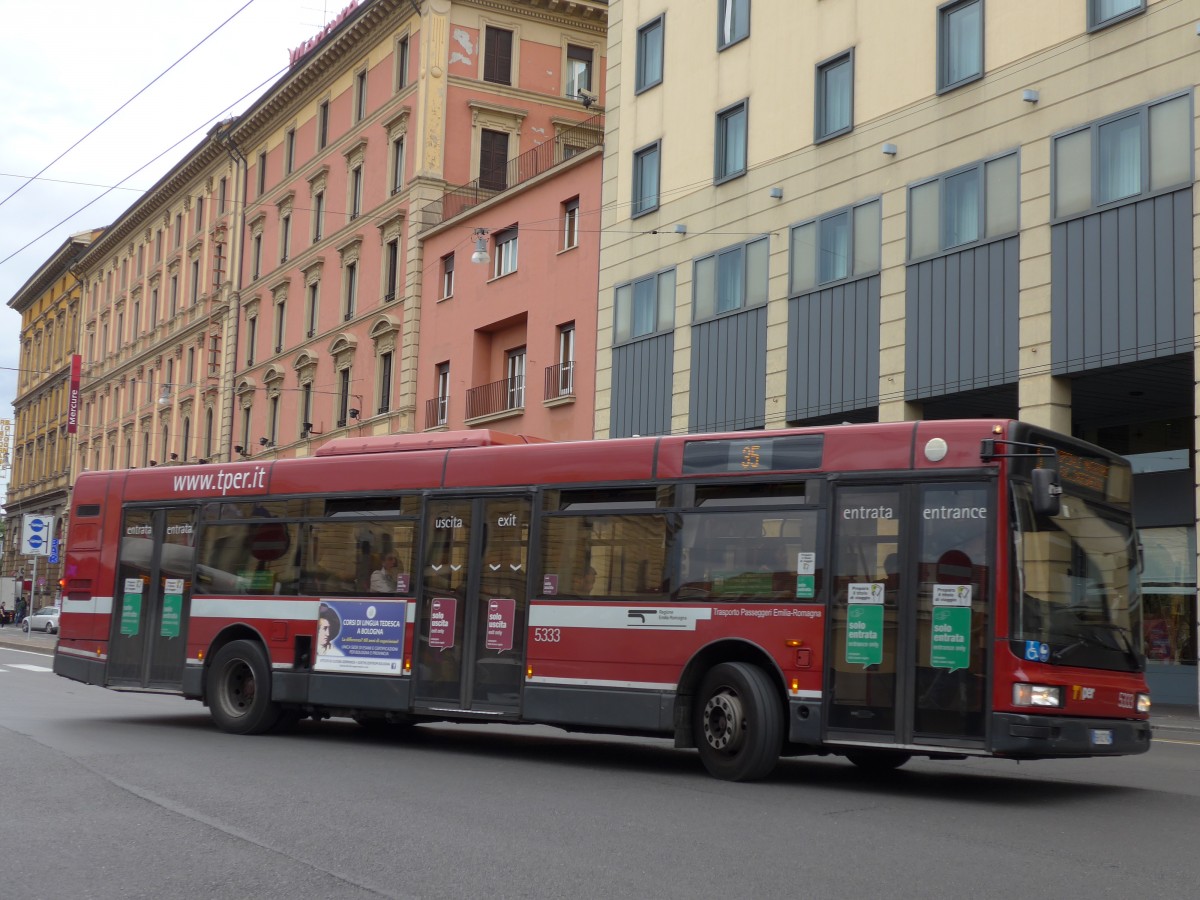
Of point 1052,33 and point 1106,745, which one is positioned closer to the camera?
point 1106,745

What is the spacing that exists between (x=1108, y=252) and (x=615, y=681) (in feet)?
42.7

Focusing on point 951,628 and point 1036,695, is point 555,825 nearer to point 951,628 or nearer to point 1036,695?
point 951,628

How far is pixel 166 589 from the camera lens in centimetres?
1686

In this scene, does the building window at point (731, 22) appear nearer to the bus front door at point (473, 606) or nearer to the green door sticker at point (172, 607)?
the green door sticker at point (172, 607)

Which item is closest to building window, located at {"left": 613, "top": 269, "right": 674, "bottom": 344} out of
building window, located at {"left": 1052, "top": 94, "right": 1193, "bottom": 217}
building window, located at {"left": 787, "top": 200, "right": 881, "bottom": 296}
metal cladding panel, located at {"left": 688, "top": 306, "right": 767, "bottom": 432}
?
metal cladding panel, located at {"left": 688, "top": 306, "right": 767, "bottom": 432}

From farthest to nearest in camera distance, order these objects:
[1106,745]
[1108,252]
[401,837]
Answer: [1108,252], [1106,745], [401,837]

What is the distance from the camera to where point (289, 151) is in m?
52.9

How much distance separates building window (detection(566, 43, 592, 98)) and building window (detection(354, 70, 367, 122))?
6.50 meters

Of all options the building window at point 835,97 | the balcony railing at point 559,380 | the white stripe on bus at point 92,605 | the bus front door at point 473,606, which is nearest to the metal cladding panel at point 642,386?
the balcony railing at point 559,380

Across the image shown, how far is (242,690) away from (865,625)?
24.6ft

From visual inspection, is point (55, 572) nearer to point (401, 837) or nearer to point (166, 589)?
point (166, 589)

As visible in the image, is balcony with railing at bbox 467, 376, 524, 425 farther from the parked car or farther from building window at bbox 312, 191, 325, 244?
the parked car

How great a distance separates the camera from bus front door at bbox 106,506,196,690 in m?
16.7

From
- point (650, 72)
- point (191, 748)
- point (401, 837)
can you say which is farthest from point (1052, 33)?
point (401, 837)
